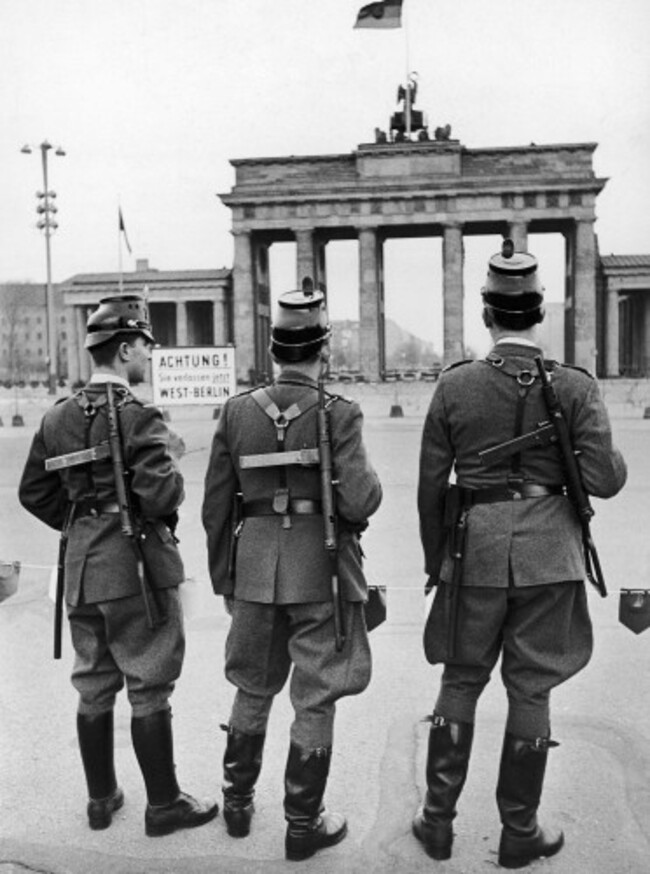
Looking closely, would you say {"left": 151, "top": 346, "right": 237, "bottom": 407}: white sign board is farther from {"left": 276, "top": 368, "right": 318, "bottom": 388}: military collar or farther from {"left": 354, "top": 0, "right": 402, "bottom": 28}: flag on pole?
{"left": 276, "top": 368, "right": 318, "bottom": 388}: military collar

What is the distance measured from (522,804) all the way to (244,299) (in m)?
61.8

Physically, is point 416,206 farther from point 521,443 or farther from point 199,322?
point 521,443

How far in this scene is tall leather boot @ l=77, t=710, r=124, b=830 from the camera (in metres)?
4.17

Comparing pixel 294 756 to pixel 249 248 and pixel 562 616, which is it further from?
pixel 249 248

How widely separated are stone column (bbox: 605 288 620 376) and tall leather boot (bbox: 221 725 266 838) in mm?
64276

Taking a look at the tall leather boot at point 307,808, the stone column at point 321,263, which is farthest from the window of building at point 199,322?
the tall leather boot at point 307,808

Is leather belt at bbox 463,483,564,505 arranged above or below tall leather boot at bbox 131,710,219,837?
above

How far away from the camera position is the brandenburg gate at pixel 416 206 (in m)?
60.7

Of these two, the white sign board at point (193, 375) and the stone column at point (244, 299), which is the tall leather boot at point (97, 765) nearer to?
the white sign board at point (193, 375)

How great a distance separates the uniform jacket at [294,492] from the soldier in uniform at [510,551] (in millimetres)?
327

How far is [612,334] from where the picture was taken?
66438mm

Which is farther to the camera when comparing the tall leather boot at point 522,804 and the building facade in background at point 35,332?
the building facade in background at point 35,332

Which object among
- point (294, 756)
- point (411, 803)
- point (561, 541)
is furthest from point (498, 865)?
point (561, 541)

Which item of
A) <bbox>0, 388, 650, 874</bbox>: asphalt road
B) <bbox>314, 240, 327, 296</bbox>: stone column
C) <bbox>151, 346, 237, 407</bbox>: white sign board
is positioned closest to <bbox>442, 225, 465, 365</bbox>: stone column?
<bbox>314, 240, 327, 296</bbox>: stone column
